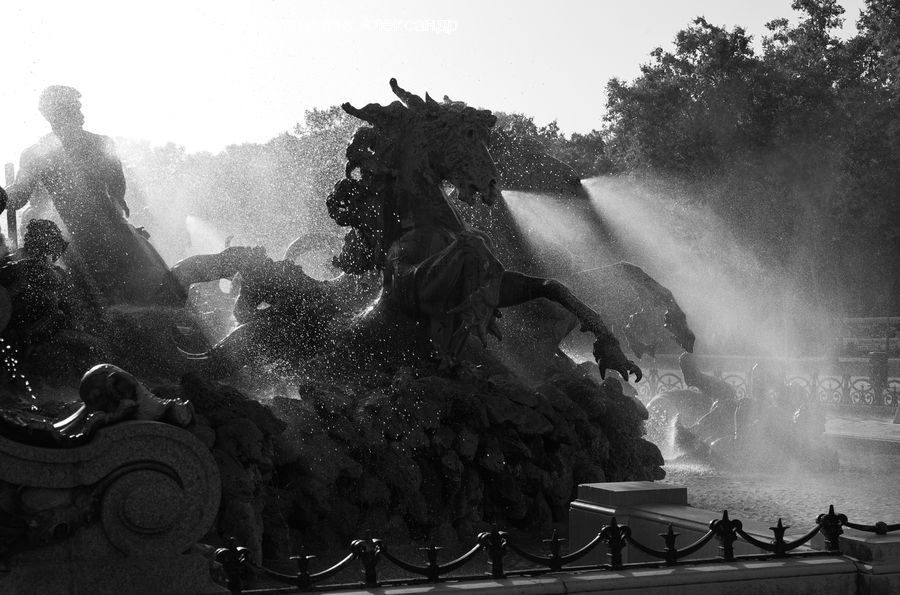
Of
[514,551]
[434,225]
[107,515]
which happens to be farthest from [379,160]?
[107,515]

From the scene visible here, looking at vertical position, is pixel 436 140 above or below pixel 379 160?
above

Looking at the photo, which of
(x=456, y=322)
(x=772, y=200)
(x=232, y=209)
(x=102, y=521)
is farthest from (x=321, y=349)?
(x=772, y=200)

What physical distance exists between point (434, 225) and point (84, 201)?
324cm

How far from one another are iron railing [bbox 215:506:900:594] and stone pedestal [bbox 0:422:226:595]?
0.19 meters

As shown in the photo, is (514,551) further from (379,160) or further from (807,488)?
(807,488)

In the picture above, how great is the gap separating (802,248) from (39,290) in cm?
2853

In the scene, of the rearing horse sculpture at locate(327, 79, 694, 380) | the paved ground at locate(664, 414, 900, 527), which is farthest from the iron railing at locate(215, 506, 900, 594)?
the rearing horse sculpture at locate(327, 79, 694, 380)

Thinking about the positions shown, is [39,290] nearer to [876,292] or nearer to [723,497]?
[723,497]

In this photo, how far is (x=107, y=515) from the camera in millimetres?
4152

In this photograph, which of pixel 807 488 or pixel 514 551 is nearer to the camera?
pixel 514 551

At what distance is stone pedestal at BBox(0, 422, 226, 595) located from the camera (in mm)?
4086

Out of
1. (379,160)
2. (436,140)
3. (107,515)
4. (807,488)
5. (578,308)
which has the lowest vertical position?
(807,488)

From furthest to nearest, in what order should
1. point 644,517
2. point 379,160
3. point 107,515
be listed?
point 379,160 < point 644,517 < point 107,515

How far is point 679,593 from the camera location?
4469mm
